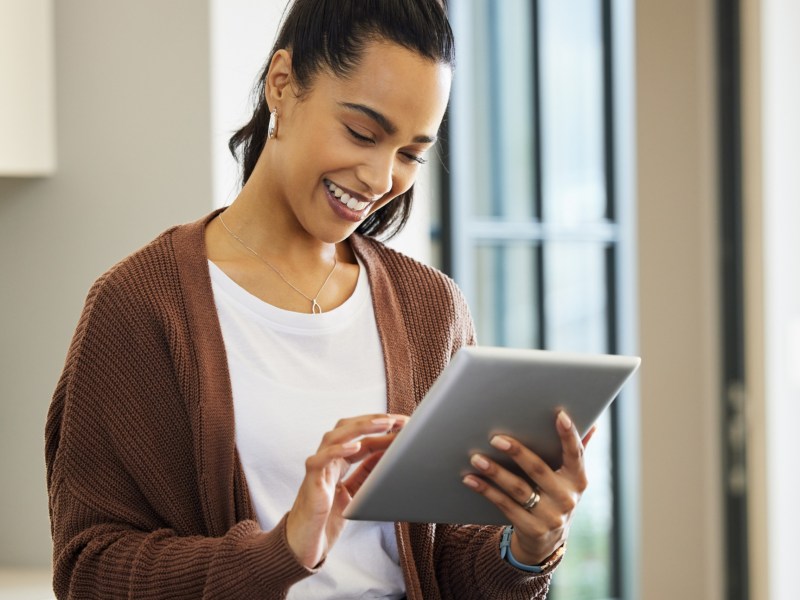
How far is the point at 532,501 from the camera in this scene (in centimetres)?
122

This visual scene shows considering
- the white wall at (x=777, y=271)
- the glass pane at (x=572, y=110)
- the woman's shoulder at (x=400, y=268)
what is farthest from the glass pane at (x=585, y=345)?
the woman's shoulder at (x=400, y=268)

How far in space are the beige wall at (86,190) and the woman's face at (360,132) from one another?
2.04ft

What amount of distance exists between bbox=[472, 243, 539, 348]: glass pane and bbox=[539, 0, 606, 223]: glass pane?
20 cm

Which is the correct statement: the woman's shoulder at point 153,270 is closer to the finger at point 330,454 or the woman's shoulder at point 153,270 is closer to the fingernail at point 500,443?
the finger at point 330,454

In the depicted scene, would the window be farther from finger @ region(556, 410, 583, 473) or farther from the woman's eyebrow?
finger @ region(556, 410, 583, 473)

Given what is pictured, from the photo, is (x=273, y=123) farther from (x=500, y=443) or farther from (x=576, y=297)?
(x=576, y=297)

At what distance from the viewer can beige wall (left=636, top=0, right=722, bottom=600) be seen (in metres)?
3.32

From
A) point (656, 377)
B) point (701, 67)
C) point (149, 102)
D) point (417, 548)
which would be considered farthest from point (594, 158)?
point (417, 548)

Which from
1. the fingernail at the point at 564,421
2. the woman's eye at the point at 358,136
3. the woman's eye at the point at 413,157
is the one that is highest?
the woman's eye at the point at 358,136

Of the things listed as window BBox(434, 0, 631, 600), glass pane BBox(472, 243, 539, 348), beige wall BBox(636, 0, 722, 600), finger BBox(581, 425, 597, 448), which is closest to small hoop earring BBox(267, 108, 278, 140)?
finger BBox(581, 425, 597, 448)

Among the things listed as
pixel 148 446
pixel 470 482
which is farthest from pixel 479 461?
pixel 148 446

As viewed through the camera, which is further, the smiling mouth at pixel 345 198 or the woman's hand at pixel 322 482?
the smiling mouth at pixel 345 198

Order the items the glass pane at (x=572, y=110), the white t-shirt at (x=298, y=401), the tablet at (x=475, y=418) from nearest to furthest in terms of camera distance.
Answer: the tablet at (x=475, y=418) → the white t-shirt at (x=298, y=401) → the glass pane at (x=572, y=110)

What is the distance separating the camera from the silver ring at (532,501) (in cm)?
121
